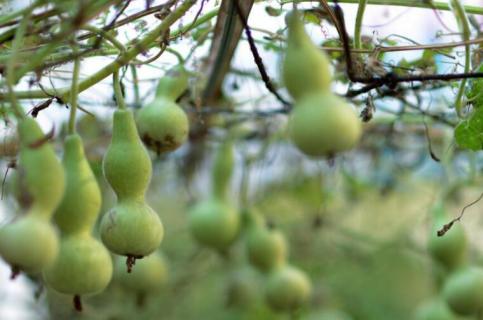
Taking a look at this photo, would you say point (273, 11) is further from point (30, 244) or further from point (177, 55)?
point (30, 244)

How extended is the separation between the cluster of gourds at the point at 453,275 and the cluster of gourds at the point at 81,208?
2.67 ft

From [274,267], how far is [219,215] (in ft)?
0.63

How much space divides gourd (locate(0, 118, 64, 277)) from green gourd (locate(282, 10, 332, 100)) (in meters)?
0.24

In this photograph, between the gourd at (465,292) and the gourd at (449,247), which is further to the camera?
the gourd at (449,247)

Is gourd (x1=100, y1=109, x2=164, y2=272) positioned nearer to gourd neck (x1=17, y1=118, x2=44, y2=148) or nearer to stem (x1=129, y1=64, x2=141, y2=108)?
gourd neck (x1=17, y1=118, x2=44, y2=148)

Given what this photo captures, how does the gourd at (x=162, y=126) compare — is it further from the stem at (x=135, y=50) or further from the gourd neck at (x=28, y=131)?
the gourd neck at (x=28, y=131)

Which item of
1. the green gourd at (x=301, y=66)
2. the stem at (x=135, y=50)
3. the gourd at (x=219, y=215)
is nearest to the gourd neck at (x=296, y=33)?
the green gourd at (x=301, y=66)

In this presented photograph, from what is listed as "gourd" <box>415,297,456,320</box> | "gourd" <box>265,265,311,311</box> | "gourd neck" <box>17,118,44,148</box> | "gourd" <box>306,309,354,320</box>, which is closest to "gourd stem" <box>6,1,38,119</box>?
"gourd neck" <box>17,118,44,148</box>

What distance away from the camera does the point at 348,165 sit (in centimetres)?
278

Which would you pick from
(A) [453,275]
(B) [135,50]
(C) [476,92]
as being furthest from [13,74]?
(A) [453,275]

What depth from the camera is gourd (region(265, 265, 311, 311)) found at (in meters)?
2.07

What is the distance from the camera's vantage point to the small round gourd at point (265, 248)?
7.04 ft

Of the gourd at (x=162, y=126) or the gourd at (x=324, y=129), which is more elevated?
the gourd at (x=324, y=129)

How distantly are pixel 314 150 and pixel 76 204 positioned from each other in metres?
0.32
